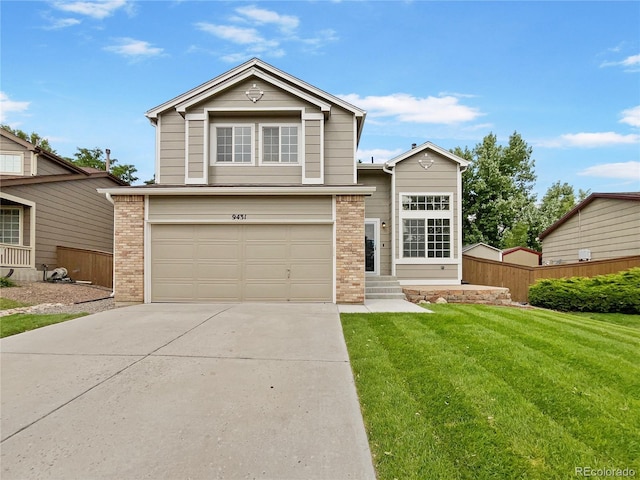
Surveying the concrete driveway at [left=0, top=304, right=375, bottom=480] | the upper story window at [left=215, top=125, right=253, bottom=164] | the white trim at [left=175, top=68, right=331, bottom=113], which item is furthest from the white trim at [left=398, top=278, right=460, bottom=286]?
the upper story window at [left=215, top=125, right=253, bottom=164]

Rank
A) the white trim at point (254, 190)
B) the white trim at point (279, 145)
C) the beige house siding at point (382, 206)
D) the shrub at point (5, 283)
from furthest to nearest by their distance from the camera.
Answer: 1. the beige house siding at point (382, 206)
2. the shrub at point (5, 283)
3. the white trim at point (279, 145)
4. the white trim at point (254, 190)

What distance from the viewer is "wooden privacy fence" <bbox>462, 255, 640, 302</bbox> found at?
12098mm

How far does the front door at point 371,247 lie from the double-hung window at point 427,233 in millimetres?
980

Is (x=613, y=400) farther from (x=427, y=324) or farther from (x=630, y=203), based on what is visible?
(x=630, y=203)

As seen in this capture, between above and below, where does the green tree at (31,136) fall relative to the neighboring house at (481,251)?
above

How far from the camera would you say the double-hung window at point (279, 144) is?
36.1 feet

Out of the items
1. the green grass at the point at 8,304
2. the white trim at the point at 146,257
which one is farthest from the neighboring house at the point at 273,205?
the green grass at the point at 8,304

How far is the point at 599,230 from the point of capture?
14016 millimetres

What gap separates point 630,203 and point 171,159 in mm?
16072

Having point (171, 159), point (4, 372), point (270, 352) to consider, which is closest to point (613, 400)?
point (270, 352)

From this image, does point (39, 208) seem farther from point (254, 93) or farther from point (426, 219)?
point (426, 219)

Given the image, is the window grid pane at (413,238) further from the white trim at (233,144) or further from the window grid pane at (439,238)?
the white trim at (233,144)

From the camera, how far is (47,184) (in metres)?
14.4

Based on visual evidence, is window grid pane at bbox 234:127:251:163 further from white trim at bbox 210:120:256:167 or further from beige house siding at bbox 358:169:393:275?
beige house siding at bbox 358:169:393:275
